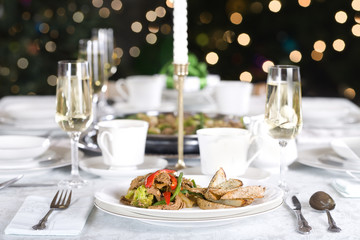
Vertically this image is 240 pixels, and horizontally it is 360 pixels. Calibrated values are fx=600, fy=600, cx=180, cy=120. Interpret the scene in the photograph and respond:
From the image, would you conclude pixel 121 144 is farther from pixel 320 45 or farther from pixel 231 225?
pixel 320 45

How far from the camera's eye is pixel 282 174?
1314 mm

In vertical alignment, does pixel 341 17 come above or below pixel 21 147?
above

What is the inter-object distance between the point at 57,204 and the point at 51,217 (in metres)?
0.06

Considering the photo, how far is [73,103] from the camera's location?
4.50 feet

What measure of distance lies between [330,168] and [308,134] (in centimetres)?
50

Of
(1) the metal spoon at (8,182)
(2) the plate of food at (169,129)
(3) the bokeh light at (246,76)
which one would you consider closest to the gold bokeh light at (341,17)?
(3) the bokeh light at (246,76)

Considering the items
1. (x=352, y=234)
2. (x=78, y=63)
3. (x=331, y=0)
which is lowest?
(x=352, y=234)

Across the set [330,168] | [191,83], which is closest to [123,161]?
[330,168]

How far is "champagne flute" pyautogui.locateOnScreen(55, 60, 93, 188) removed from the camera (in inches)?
53.7

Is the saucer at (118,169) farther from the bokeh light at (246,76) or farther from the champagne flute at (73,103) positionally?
the bokeh light at (246,76)

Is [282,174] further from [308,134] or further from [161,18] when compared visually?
[161,18]

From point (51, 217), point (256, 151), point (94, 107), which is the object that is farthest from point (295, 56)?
point (51, 217)

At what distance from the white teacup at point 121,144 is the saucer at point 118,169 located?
0.02 metres

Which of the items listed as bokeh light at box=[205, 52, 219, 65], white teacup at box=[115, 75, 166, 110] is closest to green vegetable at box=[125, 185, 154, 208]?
white teacup at box=[115, 75, 166, 110]
